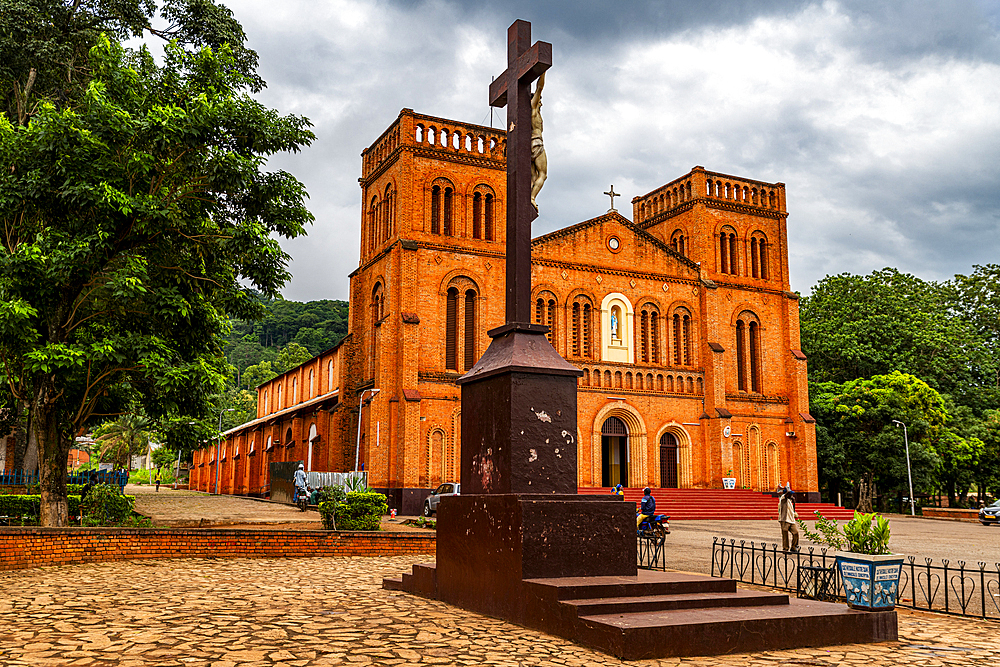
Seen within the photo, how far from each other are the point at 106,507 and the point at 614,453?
22323mm

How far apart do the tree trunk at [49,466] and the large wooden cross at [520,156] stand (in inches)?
392

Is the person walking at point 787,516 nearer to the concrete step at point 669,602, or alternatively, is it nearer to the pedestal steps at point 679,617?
the pedestal steps at point 679,617

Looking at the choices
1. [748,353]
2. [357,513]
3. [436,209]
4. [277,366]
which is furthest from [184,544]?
[277,366]

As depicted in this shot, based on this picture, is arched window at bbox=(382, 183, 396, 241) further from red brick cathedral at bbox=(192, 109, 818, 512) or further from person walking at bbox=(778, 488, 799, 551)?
person walking at bbox=(778, 488, 799, 551)

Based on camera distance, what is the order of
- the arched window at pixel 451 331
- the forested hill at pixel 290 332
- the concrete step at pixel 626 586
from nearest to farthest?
1. the concrete step at pixel 626 586
2. the arched window at pixel 451 331
3. the forested hill at pixel 290 332

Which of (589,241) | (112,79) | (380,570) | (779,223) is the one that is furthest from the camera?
(779,223)

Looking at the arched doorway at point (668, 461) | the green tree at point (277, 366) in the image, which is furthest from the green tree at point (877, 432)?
the green tree at point (277, 366)

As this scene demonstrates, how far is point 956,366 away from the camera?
4356 cm

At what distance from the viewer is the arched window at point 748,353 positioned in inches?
1414

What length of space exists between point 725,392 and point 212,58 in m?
26.4

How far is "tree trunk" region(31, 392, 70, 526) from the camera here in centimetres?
1425

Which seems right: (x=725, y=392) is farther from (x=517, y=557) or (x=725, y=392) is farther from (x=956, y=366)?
(x=517, y=557)

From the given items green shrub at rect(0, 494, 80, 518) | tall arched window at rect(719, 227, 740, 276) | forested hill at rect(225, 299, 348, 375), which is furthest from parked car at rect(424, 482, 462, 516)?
forested hill at rect(225, 299, 348, 375)

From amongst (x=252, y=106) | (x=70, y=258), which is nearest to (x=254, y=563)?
(x=70, y=258)
